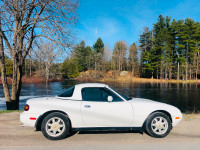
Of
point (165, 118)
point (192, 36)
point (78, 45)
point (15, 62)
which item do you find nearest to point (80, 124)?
point (165, 118)

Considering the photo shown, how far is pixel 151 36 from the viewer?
70.5 m

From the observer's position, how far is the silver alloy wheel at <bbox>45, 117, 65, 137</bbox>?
4.32 m

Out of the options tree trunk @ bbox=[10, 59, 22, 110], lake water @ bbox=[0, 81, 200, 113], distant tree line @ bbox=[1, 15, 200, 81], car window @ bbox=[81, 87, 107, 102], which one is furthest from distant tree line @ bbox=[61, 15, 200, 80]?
car window @ bbox=[81, 87, 107, 102]

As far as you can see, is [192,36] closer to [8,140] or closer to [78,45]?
[78,45]

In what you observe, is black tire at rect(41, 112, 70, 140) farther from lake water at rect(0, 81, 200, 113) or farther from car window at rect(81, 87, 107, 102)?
lake water at rect(0, 81, 200, 113)

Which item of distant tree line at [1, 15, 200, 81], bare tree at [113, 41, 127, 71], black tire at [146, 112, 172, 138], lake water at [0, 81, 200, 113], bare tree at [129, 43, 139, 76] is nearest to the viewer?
black tire at [146, 112, 172, 138]

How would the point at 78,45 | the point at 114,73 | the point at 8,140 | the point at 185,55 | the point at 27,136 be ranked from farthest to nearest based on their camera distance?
1. the point at 114,73
2. the point at 185,55
3. the point at 78,45
4. the point at 27,136
5. the point at 8,140

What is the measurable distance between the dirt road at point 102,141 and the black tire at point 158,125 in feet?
0.49

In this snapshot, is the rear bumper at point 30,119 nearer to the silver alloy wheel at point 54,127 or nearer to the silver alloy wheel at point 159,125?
the silver alloy wheel at point 54,127

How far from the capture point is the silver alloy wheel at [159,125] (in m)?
4.50

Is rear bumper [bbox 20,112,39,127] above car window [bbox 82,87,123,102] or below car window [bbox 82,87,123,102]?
below

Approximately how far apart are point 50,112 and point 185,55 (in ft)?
218

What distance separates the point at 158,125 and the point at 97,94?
72.4 inches

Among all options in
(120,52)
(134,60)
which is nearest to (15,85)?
(134,60)
